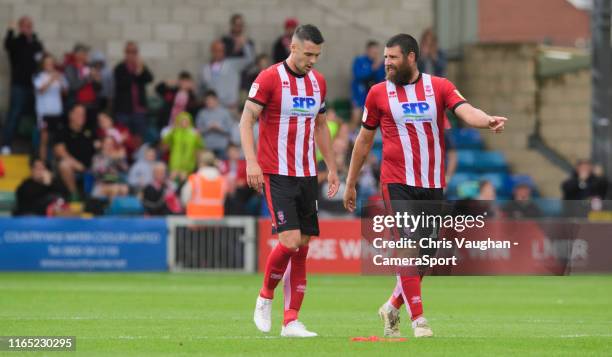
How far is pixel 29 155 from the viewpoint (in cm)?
2772

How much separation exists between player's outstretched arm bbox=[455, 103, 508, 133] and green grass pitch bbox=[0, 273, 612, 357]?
164 centimetres

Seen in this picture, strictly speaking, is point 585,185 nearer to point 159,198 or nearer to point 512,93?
point 512,93

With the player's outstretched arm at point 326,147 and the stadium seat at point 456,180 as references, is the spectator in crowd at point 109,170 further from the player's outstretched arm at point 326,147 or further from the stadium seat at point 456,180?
the player's outstretched arm at point 326,147

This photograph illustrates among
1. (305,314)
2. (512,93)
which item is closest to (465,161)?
(512,93)

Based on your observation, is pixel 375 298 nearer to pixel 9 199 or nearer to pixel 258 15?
pixel 9 199

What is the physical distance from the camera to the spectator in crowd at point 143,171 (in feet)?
84.3

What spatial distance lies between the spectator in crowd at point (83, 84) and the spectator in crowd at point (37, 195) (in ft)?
8.81

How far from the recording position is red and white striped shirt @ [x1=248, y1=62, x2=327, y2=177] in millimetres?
11773

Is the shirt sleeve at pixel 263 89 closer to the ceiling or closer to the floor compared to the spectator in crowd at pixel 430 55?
closer to the floor

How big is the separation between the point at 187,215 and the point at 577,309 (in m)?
9.40

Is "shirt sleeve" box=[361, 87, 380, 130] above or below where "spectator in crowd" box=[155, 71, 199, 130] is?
below

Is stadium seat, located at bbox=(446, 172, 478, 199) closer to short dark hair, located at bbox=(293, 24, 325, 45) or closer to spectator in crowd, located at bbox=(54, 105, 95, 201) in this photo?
spectator in crowd, located at bbox=(54, 105, 95, 201)

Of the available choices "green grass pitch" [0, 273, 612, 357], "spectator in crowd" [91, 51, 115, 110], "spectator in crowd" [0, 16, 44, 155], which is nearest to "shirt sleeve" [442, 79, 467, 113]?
"green grass pitch" [0, 273, 612, 357]

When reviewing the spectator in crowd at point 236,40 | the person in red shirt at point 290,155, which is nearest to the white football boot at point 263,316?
the person in red shirt at point 290,155
